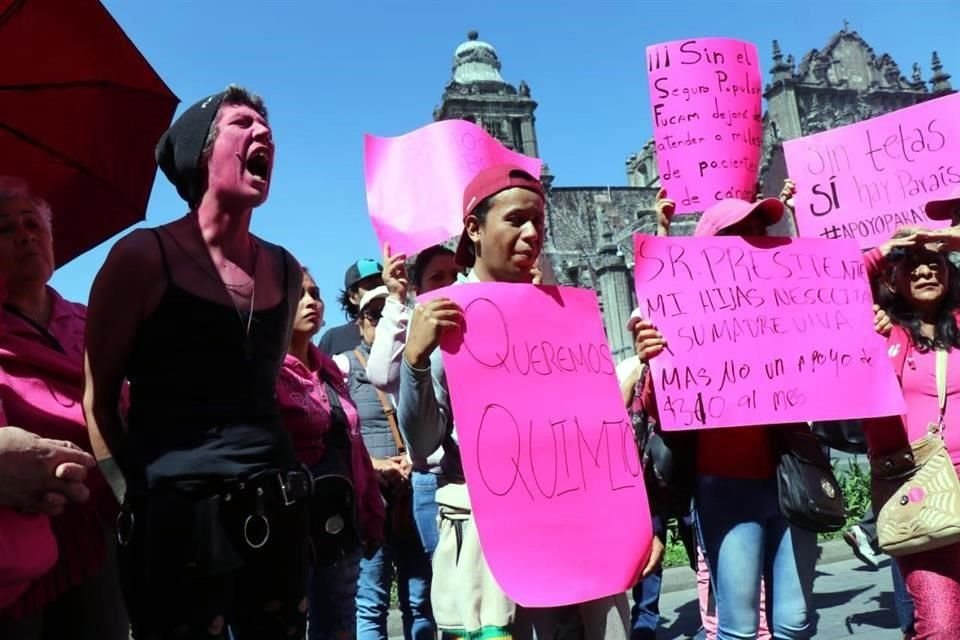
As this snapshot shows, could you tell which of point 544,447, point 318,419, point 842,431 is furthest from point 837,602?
point 544,447

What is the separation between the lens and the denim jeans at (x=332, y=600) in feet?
12.1

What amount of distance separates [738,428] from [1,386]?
7.82 ft

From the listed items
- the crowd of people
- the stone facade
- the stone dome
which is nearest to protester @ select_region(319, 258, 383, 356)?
the crowd of people

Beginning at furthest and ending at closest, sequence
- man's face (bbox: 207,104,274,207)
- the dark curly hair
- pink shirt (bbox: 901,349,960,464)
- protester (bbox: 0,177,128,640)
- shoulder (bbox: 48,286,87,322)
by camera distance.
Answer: the dark curly hair, pink shirt (bbox: 901,349,960,464), shoulder (bbox: 48,286,87,322), man's face (bbox: 207,104,274,207), protester (bbox: 0,177,128,640)

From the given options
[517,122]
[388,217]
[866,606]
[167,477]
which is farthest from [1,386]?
[517,122]

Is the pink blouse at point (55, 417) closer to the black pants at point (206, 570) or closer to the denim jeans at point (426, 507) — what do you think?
→ the black pants at point (206, 570)

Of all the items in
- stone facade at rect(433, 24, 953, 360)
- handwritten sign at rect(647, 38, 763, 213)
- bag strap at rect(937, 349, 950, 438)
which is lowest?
bag strap at rect(937, 349, 950, 438)

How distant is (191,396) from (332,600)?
2042 mm

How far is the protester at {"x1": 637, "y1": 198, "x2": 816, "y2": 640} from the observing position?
2912 millimetres

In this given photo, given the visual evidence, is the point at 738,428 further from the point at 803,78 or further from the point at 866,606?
the point at 803,78

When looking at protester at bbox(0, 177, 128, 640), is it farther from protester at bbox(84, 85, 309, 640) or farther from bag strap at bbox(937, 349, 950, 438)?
bag strap at bbox(937, 349, 950, 438)

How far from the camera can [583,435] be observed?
241 centimetres

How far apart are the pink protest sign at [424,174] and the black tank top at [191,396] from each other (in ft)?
6.45

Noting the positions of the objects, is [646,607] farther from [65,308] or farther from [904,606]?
[65,308]
